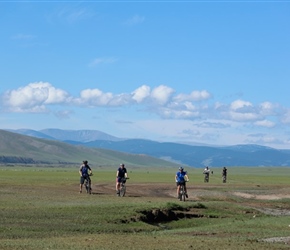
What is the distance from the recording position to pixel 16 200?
4178 centimetres

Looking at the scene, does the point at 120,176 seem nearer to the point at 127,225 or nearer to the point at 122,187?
the point at 122,187

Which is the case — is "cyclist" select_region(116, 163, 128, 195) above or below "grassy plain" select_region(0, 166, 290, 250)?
above

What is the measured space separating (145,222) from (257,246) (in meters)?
11.1

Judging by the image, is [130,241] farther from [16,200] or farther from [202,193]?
[202,193]

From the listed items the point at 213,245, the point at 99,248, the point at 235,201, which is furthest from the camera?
the point at 235,201

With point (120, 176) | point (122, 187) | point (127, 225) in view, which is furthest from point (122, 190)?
point (127, 225)

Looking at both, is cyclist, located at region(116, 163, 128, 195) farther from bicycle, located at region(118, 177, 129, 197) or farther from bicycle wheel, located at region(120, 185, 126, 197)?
bicycle wheel, located at region(120, 185, 126, 197)

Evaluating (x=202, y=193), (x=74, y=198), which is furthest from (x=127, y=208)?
(x=202, y=193)

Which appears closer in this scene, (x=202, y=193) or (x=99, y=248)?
(x=99, y=248)

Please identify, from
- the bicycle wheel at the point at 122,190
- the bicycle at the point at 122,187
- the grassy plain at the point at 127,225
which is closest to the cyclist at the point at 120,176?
the bicycle at the point at 122,187

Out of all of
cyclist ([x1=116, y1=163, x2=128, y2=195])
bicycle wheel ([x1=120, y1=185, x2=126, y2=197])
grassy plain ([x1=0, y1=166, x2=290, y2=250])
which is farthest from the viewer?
bicycle wheel ([x1=120, y1=185, x2=126, y2=197])

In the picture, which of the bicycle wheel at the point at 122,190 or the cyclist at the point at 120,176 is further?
the bicycle wheel at the point at 122,190

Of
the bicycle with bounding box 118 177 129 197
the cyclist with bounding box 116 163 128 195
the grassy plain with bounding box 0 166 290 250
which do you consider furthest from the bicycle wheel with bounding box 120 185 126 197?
the grassy plain with bounding box 0 166 290 250

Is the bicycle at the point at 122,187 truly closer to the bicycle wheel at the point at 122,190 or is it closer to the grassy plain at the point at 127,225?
the bicycle wheel at the point at 122,190
